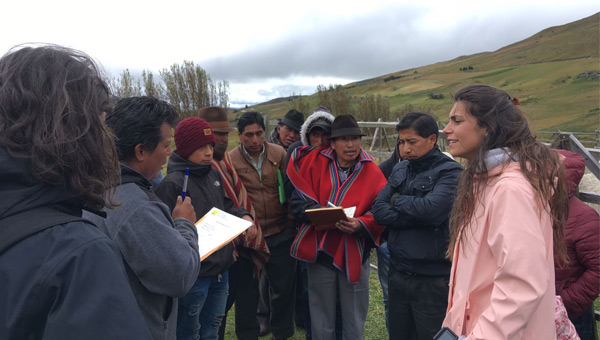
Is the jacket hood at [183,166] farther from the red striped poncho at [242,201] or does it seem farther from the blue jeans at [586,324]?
the blue jeans at [586,324]

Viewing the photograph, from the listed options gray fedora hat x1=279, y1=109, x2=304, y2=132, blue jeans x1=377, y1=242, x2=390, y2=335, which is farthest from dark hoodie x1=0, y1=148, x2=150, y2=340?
gray fedora hat x1=279, y1=109, x2=304, y2=132

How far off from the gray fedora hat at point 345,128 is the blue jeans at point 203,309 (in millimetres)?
1501

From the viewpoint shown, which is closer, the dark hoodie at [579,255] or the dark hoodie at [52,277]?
the dark hoodie at [52,277]

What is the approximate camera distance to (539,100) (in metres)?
43.0

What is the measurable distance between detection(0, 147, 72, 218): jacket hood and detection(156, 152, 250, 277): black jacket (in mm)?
1844

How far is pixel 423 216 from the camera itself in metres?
2.59

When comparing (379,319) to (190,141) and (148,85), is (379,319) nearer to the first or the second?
(190,141)

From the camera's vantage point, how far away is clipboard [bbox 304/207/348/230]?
9.35 ft

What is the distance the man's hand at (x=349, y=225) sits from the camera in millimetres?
3035


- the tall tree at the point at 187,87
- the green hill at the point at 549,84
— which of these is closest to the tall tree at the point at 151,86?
the tall tree at the point at 187,87

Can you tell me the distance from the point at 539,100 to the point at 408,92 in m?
27.1

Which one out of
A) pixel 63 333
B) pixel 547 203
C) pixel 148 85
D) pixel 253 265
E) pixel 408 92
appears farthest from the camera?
pixel 408 92

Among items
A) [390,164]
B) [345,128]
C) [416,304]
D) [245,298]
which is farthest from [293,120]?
[416,304]

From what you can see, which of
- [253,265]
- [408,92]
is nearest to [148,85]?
[253,265]
